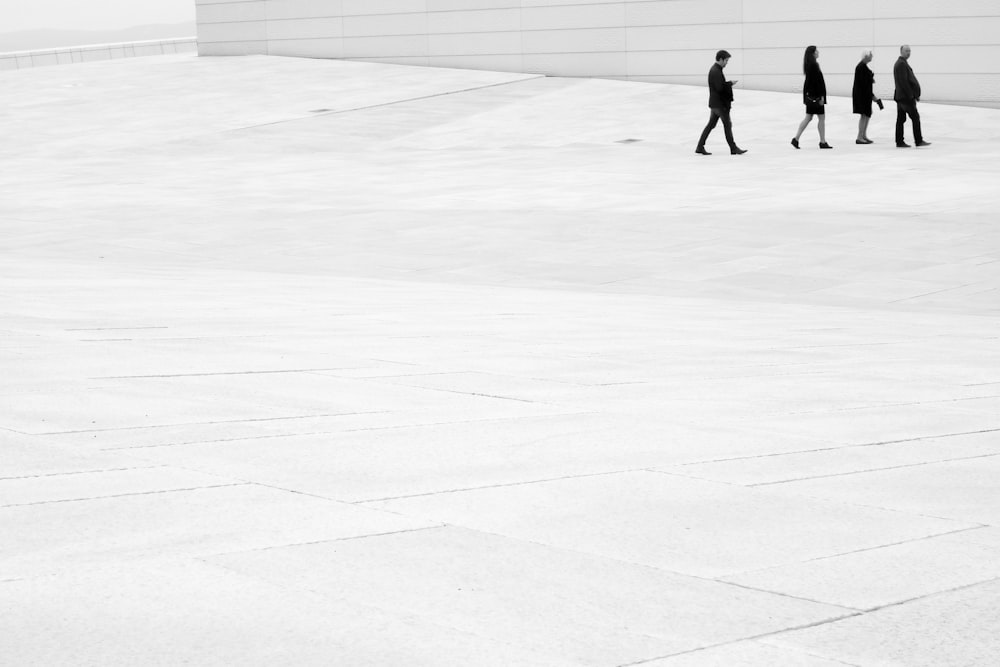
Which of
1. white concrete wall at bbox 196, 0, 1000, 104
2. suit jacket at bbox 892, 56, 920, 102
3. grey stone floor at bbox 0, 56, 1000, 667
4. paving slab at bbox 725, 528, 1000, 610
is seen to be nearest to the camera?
grey stone floor at bbox 0, 56, 1000, 667

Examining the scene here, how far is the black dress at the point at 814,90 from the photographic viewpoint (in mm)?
22203

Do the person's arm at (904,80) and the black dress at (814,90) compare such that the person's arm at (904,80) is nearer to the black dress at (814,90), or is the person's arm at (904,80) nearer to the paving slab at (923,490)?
the black dress at (814,90)

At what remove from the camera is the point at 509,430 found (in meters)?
5.41

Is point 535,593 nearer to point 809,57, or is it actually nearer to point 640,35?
point 809,57

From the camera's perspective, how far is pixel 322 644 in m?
2.89

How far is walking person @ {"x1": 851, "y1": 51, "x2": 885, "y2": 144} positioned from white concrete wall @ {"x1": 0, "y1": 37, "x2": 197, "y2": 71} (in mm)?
33983

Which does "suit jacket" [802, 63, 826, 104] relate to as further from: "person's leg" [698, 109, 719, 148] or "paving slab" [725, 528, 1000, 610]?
"paving slab" [725, 528, 1000, 610]

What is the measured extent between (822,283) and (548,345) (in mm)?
4579

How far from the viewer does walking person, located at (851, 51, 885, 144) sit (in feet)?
73.2

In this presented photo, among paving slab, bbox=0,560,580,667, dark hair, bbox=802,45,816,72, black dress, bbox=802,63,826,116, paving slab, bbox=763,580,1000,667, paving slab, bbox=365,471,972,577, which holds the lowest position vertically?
paving slab, bbox=365,471,972,577

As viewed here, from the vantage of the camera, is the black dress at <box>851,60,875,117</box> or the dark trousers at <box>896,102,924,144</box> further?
the black dress at <box>851,60,875,117</box>

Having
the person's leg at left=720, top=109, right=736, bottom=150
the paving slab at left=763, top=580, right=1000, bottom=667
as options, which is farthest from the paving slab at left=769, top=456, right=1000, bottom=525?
the person's leg at left=720, top=109, right=736, bottom=150

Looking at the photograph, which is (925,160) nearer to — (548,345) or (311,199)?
(311,199)

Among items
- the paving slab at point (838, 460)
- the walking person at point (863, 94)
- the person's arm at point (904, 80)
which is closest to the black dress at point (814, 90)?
the walking person at point (863, 94)
